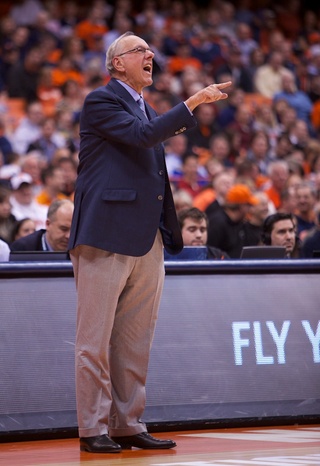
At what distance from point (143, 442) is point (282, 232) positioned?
3.50 metres

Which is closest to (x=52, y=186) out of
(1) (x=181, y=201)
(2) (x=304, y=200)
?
(1) (x=181, y=201)

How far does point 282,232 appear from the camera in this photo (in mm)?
8430

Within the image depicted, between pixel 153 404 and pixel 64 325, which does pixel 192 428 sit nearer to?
pixel 153 404

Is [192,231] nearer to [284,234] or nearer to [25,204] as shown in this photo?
[284,234]

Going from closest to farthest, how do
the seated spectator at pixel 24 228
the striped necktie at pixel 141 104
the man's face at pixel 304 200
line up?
the striped necktie at pixel 141 104 → the seated spectator at pixel 24 228 → the man's face at pixel 304 200

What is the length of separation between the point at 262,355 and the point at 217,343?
0.29 metres

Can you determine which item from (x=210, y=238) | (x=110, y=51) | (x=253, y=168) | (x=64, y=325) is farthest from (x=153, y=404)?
(x=253, y=168)

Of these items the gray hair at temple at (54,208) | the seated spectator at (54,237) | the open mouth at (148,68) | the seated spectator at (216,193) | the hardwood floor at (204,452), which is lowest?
the hardwood floor at (204,452)

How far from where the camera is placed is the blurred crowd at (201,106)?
10.8m

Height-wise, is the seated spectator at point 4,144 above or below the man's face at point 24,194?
above

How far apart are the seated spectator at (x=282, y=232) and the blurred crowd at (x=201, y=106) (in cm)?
23

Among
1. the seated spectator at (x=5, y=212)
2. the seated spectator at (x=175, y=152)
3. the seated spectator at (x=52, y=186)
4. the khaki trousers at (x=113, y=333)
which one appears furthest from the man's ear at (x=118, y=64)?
the seated spectator at (x=175, y=152)

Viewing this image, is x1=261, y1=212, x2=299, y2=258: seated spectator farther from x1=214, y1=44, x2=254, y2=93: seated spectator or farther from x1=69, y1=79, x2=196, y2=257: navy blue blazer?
x1=214, y1=44, x2=254, y2=93: seated spectator

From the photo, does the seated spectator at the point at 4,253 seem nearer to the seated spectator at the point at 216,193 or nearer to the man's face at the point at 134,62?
the man's face at the point at 134,62
